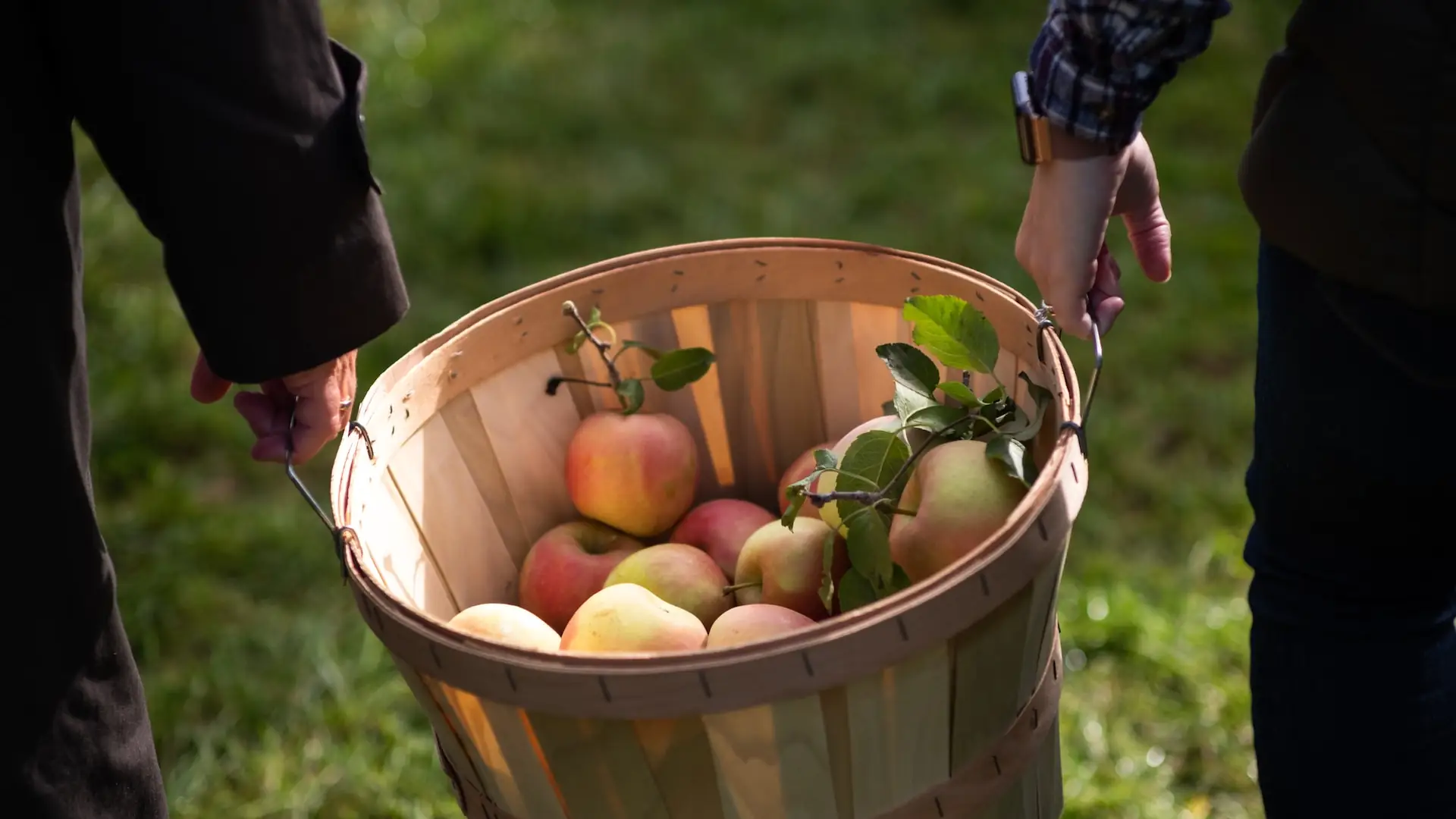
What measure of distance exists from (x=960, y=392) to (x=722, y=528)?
320 mm

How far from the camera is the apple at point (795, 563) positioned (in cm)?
119

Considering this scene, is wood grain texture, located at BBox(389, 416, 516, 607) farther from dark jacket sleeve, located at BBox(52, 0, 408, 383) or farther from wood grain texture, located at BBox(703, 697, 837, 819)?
wood grain texture, located at BBox(703, 697, 837, 819)

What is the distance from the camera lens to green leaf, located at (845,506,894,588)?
108cm

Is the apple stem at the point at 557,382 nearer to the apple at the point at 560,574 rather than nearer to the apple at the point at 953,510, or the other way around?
the apple at the point at 560,574

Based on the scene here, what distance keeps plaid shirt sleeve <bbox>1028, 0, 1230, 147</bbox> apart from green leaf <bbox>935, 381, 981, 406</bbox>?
0.90 feet

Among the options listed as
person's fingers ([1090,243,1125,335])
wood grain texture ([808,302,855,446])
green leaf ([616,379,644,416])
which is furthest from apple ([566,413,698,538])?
person's fingers ([1090,243,1125,335])

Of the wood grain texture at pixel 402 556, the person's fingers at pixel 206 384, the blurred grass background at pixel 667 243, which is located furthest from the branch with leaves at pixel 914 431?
the blurred grass background at pixel 667 243

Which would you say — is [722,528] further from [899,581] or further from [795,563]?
[899,581]

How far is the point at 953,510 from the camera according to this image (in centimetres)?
108

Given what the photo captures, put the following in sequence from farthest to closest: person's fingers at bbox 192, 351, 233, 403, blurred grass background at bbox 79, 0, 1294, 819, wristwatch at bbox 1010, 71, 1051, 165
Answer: blurred grass background at bbox 79, 0, 1294, 819 → person's fingers at bbox 192, 351, 233, 403 → wristwatch at bbox 1010, 71, 1051, 165

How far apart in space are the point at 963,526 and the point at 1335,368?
0.30m

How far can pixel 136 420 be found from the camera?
2.49m

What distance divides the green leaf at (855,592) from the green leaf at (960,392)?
0.18m

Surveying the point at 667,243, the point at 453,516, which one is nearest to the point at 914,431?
the point at 453,516
